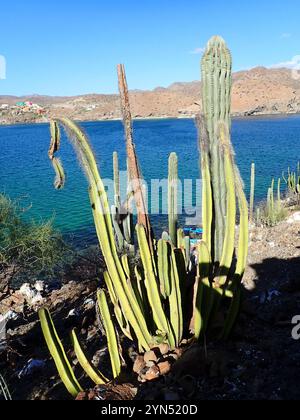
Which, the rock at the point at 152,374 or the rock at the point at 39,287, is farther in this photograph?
the rock at the point at 39,287

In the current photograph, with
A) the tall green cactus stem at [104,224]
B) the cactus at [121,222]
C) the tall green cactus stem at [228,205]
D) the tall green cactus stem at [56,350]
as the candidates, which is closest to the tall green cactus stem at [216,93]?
the tall green cactus stem at [228,205]

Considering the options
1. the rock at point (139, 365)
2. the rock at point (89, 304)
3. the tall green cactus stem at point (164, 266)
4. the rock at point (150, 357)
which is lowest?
the rock at point (89, 304)

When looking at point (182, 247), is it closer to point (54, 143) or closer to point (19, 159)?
point (54, 143)

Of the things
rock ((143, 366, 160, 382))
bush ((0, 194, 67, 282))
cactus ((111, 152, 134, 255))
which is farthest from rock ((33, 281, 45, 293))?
rock ((143, 366, 160, 382))

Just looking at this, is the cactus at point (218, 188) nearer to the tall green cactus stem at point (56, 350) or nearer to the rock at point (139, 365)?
the rock at point (139, 365)

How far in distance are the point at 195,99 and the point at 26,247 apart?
A: 73724mm

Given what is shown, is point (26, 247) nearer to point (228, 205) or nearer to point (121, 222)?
point (121, 222)

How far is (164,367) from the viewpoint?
3.48 meters

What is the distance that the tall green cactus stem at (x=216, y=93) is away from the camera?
373cm

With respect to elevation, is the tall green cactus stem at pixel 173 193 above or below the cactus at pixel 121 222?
above

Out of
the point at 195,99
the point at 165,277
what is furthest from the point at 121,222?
the point at 195,99

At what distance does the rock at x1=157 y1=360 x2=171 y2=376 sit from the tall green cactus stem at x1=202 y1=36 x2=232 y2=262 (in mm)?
1672

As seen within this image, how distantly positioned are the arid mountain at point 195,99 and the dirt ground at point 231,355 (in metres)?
72.9
